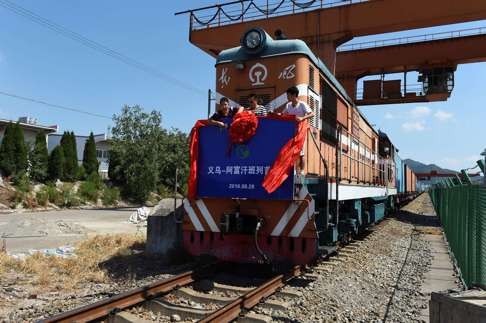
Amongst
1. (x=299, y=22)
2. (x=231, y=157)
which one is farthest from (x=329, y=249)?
(x=299, y=22)

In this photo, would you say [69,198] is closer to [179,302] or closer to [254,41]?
[254,41]

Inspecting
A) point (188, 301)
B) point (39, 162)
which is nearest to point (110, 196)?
point (39, 162)

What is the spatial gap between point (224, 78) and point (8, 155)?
22.5m

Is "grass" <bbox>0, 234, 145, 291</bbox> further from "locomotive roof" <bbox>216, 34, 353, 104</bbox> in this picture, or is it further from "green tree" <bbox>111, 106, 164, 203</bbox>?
"green tree" <bbox>111, 106, 164, 203</bbox>

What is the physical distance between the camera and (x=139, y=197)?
29641 mm

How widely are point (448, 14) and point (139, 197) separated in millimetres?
21065

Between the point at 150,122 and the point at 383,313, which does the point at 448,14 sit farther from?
the point at 150,122

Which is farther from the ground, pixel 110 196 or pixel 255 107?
pixel 255 107

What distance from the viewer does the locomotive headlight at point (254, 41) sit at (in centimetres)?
740

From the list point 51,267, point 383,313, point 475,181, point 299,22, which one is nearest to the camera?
point 383,313

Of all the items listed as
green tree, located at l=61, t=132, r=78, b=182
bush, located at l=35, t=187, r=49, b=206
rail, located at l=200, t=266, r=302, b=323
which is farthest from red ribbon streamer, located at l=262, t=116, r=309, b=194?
green tree, located at l=61, t=132, r=78, b=182

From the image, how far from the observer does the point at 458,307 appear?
12.3 feet

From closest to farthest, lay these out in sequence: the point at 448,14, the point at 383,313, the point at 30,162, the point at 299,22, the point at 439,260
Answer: the point at 383,313 < the point at 439,260 < the point at 448,14 < the point at 299,22 < the point at 30,162

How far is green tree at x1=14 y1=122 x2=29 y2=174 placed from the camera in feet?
86.7
